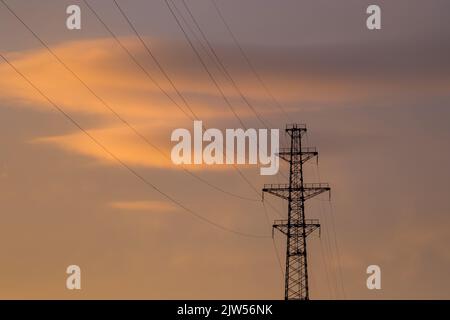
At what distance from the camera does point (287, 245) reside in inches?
3723
